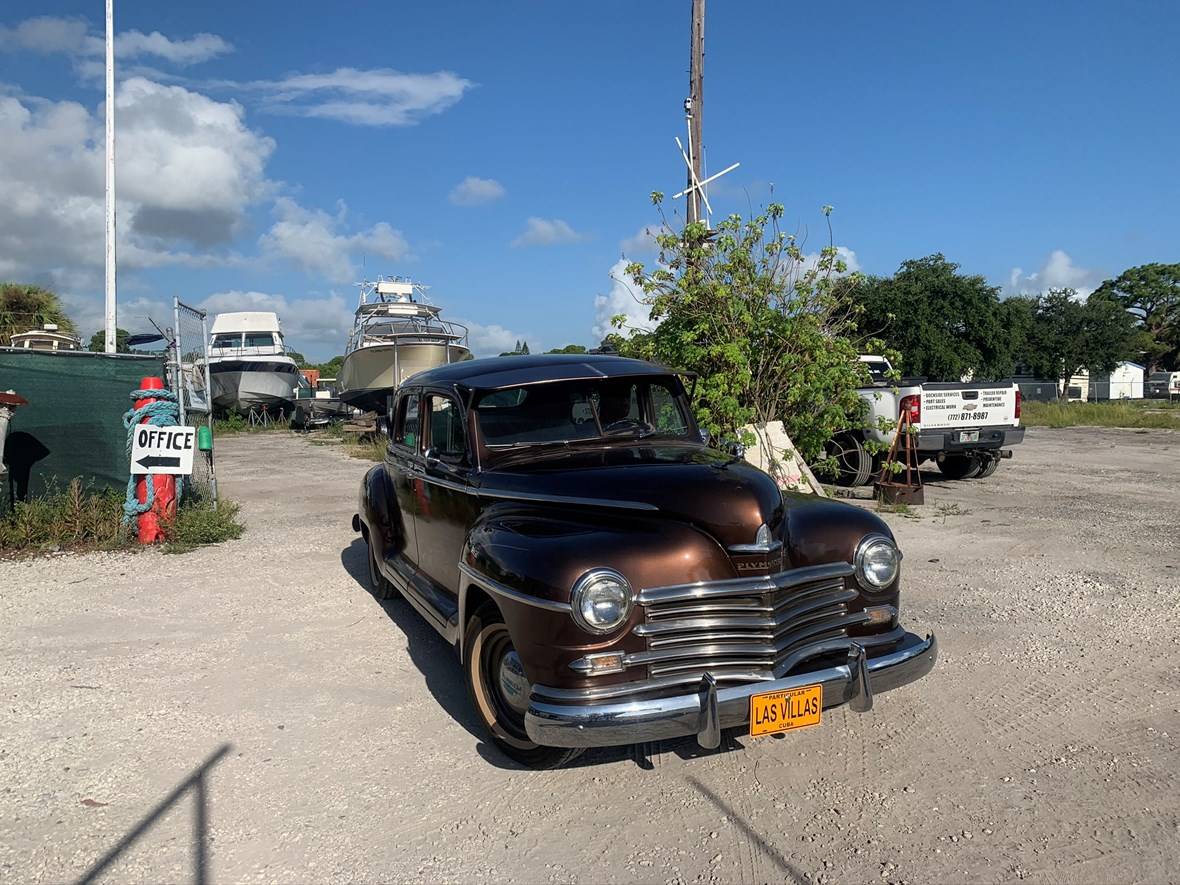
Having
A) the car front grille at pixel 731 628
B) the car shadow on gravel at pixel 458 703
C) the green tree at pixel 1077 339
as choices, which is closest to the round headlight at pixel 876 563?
the car front grille at pixel 731 628

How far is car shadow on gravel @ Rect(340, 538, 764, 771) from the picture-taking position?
3.95 metres

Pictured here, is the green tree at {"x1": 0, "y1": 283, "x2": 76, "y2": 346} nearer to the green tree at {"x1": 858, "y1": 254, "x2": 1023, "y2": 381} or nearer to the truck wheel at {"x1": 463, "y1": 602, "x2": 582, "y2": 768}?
the truck wheel at {"x1": 463, "y1": 602, "x2": 582, "y2": 768}

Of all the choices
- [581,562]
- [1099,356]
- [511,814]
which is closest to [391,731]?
[511,814]

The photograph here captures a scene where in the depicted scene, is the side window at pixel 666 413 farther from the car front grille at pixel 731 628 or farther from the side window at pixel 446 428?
the car front grille at pixel 731 628

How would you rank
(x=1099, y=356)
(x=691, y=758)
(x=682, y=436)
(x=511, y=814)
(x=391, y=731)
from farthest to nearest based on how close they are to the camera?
(x=1099, y=356)
(x=682, y=436)
(x=391, y=731)
(x=691, y=758)
(x=511, y=814)

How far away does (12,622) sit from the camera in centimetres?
600

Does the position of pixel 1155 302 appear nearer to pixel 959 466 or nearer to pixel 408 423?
pixel 959 466

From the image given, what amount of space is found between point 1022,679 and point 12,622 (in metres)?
6.58

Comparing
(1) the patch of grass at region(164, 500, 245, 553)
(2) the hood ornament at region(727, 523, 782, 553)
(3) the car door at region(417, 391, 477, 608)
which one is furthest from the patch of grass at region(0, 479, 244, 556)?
(2) the hood ornament at region(727, 523, 782, 553)

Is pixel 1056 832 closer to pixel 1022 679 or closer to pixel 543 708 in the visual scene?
pixel 1022 679

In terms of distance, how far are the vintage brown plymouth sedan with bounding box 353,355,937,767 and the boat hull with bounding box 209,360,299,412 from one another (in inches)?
910

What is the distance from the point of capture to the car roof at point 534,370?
4.80 m

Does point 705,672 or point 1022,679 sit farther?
point 1022,679

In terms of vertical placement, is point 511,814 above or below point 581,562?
below
